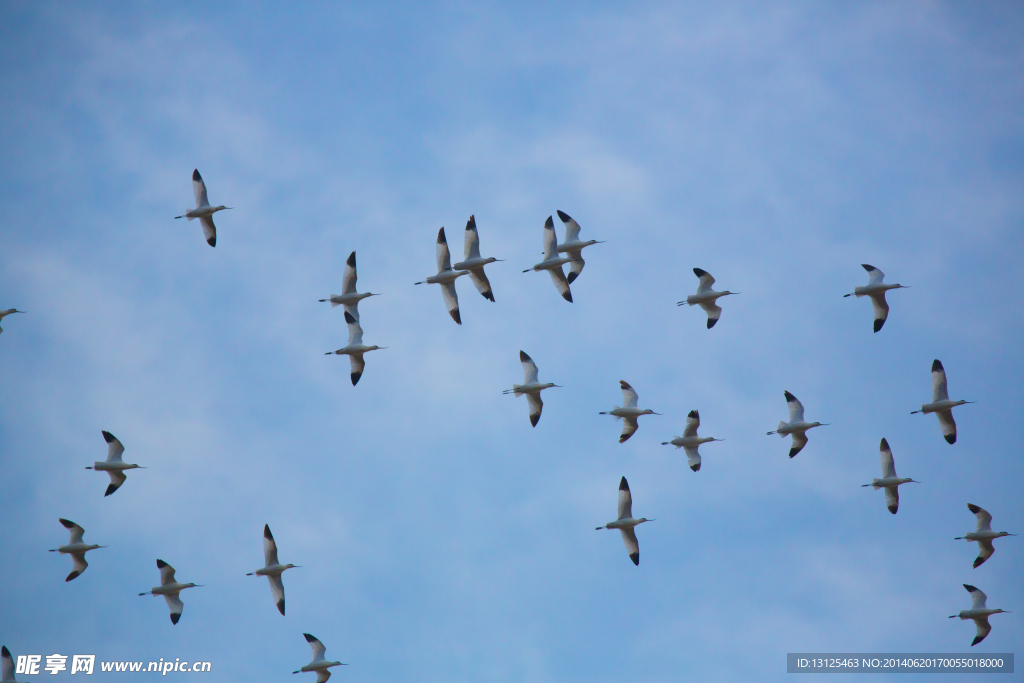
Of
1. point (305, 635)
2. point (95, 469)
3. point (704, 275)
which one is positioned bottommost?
point (305, 635)

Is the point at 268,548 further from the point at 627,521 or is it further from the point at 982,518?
the point at 982,518

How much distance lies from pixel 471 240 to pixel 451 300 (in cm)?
228

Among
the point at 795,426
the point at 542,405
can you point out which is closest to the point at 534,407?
the point at 542,405

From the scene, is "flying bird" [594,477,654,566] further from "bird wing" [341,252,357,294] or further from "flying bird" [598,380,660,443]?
"bird wing" [341,252,357,294]

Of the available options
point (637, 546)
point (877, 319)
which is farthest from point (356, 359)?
point (877, 319)

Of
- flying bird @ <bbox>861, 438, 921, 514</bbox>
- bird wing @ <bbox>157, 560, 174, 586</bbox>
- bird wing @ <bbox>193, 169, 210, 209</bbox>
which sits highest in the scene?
bird wing @ <bbox>193, 169, 210, 209</bbox>

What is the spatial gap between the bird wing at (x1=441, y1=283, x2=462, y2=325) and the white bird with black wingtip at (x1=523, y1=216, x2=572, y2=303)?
286cm

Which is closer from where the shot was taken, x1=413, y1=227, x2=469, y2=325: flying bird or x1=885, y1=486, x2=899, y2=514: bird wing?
x1=413, y1=227, x2=469, y2=325: flying bird

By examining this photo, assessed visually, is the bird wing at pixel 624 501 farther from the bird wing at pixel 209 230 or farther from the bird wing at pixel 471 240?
the bird wing at pixel 209 230

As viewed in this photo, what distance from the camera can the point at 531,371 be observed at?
41.4 m

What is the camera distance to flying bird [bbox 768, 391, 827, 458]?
4050cm

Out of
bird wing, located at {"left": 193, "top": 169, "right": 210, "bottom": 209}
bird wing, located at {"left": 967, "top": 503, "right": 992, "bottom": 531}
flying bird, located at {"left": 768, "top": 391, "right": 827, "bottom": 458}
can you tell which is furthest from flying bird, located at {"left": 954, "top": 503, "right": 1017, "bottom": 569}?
bird wing, located at {"left": 193, "top": 169, "right": 210, "bottom": 209}

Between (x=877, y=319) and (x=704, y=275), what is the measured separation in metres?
6.37

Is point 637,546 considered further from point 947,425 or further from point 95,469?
point 95,469
